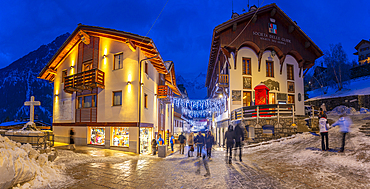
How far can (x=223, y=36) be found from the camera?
22.8 meters

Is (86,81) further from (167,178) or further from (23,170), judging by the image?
(167,178)

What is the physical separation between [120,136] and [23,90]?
90.5 m

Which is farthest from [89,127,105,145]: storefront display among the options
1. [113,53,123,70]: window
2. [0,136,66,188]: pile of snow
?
[0,136,66,188]: pile of snow

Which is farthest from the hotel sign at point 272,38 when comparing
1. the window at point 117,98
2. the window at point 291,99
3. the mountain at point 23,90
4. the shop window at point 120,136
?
the mountain at point 23,90

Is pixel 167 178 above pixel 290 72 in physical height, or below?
below

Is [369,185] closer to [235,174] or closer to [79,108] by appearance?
[235,174]

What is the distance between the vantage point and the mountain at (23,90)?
79312 mm

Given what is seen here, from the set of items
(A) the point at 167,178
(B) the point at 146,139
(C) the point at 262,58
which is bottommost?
(B) the point at 146,139

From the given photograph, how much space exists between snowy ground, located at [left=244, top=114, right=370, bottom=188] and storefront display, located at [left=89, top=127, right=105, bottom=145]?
13623 millimetres

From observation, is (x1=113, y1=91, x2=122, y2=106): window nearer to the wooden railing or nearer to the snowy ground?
the wooden railing

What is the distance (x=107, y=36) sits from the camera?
18.7 m

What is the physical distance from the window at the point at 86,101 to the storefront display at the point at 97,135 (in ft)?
7.62

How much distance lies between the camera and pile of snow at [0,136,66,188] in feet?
16.8

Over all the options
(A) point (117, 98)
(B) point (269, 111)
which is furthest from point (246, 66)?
(A) point (117, 98)
